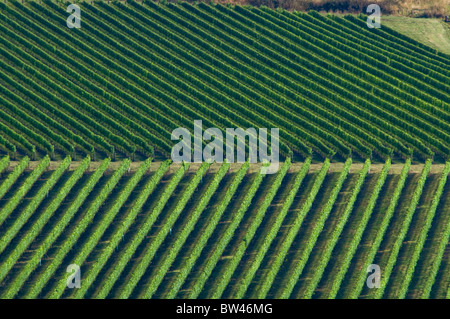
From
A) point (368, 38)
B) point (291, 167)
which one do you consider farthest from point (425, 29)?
point (291, 167)

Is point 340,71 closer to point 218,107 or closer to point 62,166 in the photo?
point 218,107

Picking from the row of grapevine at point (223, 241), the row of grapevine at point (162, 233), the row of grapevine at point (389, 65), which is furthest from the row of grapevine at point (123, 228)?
the row of grapevine at point (389, 65)

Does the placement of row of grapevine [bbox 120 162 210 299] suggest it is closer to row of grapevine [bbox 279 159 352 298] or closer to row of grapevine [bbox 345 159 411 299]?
row of grapevine [bbox 279 159 352 298]

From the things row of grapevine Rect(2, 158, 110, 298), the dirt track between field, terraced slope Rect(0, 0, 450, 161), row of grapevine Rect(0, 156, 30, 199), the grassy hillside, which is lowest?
row of grapevine Rect(2, 158, 110, 298)

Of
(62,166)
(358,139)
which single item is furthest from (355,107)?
(62,166)

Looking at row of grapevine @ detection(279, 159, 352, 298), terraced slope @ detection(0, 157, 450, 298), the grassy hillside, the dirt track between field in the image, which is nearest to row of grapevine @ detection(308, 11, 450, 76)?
the grassy hillside

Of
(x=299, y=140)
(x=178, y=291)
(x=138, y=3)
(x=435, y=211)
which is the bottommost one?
(x=178, y=291)

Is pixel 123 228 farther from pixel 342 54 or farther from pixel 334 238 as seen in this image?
pixel 342 54
